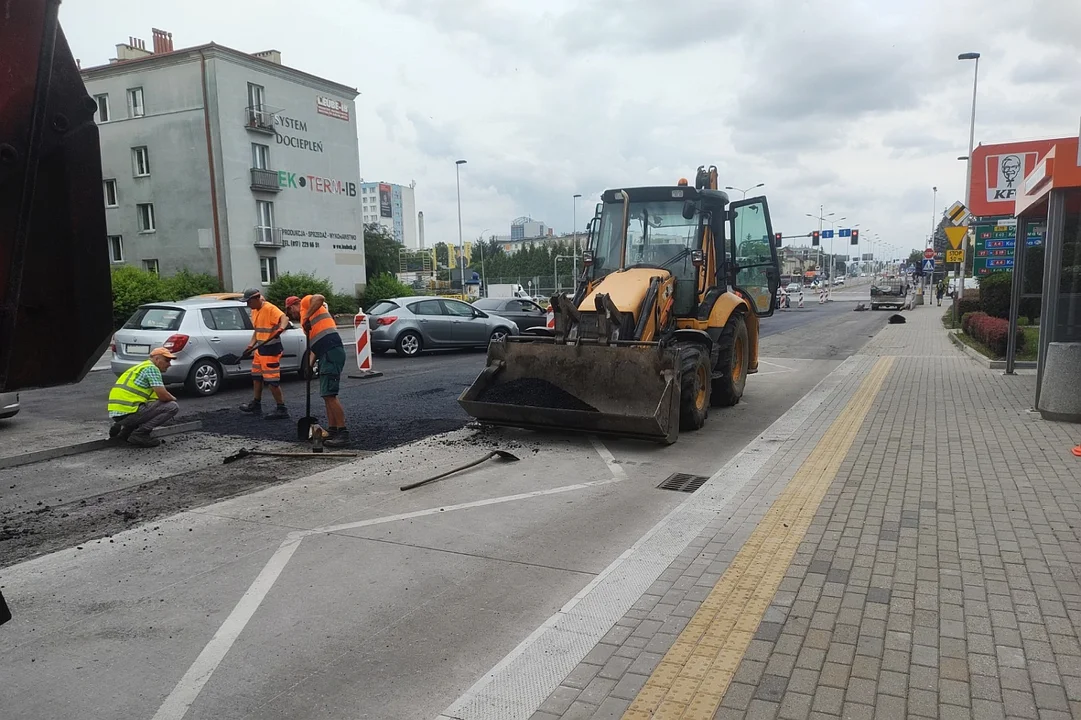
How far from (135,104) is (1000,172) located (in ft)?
133

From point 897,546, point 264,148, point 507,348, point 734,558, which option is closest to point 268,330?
point 507,348

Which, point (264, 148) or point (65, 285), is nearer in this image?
point (65, 285)

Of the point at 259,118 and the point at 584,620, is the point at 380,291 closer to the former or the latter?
the point at 259,118

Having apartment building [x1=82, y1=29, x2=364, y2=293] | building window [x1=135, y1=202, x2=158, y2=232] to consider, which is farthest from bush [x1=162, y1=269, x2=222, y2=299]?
building window [x1=135, y1=202, x2=158, y2=232]

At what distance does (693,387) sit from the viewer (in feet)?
28.0

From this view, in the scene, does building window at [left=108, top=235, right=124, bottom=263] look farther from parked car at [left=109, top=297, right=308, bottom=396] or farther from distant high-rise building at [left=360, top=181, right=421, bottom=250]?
distant high-rise building at [left=360, top=181, right=421, bottom=250]

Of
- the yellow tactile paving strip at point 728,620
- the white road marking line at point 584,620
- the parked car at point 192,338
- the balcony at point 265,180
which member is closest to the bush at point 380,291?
the balcony at point 265,180

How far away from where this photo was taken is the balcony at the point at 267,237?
1497 inches

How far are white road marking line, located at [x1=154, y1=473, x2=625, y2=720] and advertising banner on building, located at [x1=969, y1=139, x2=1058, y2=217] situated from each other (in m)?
30.0

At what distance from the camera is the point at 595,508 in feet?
19.6

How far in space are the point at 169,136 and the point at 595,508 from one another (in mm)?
37785

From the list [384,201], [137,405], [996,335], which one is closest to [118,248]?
[137,405]

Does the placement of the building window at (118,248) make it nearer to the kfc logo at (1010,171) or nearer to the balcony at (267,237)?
the balcony at (267,237)

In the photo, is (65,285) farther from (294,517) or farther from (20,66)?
(294,517)
